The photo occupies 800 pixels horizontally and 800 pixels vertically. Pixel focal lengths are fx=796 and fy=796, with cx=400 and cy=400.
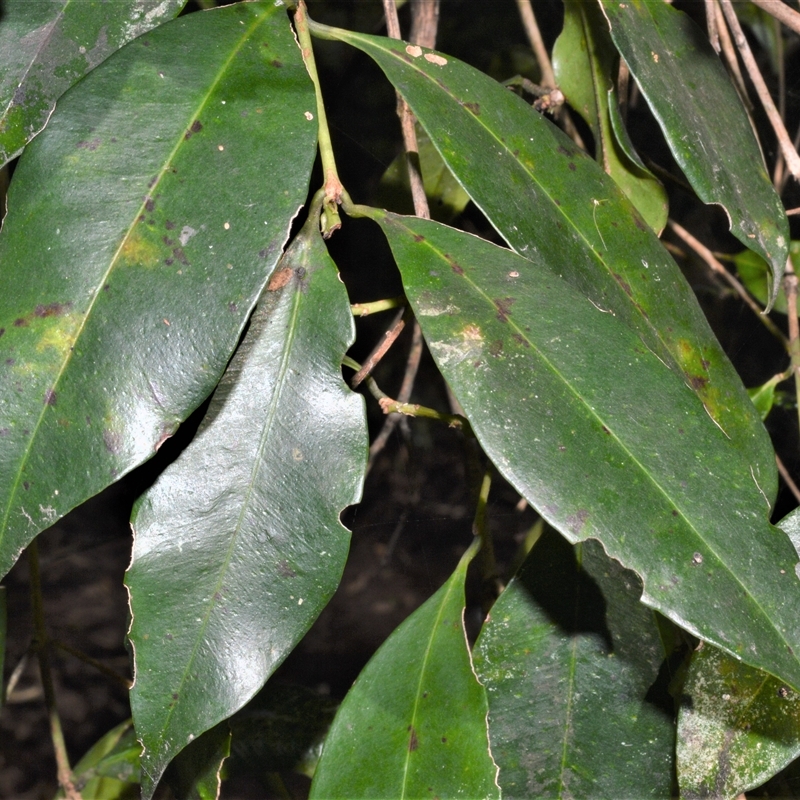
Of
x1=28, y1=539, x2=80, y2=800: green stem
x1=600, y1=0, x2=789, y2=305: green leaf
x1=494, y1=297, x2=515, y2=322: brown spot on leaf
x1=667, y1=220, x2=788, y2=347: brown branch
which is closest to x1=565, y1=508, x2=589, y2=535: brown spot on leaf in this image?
x1=494, y1=297, x2=515, y2=322: brown spot on leaf

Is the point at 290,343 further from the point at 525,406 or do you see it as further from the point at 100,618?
the point at 100,618

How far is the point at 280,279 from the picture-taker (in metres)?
0.50

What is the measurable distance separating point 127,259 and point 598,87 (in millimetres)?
458

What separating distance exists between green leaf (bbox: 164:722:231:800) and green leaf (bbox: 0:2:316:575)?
0.23 m

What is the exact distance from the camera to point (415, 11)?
0.86 meters

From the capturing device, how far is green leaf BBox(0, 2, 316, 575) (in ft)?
1.38

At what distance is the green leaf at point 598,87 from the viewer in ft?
2.25

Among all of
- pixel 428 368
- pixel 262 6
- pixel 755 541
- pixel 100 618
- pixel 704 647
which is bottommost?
pixel 100 618

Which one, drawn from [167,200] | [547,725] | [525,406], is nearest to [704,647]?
[547,725]

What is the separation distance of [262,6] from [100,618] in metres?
1.16

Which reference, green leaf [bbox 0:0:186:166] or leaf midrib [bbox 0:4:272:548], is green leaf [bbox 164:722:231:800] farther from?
green leaf [bbox 0:0:186:166]

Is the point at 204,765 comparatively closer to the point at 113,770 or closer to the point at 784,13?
the point at 113,770

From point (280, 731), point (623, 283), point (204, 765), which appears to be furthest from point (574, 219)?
point (280, 731)

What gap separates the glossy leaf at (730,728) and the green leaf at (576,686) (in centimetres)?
4
